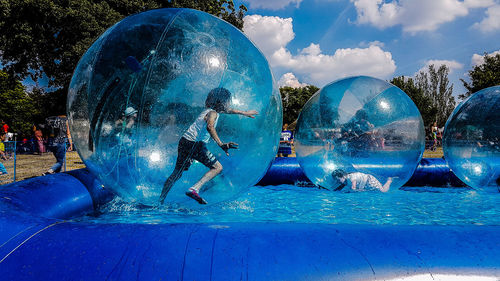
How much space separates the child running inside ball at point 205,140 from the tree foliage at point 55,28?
47.0 ft

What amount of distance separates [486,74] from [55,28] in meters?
29.4

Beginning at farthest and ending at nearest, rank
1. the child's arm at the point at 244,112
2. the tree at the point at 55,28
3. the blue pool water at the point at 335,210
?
the tree at the point at 55,28 → the blue pool water at the point at 335,210 → the child's arm at the point at 244,112

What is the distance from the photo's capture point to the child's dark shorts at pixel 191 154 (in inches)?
106

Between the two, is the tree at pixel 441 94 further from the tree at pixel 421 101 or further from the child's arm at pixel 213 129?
the child's arm at pixel 213 129

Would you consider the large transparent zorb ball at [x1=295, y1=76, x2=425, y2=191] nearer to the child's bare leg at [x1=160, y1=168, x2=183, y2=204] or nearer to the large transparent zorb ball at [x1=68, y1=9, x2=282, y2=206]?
the large transparent zorb ball at [x1=68, y1=9, x2=282, y2=206]

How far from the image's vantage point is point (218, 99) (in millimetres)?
2691

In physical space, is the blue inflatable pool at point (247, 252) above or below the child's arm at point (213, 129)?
below

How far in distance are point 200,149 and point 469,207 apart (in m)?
3.76

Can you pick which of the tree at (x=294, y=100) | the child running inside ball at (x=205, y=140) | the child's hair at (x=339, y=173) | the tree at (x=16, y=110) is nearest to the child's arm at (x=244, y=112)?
the child running inside ball at (x=205, y=140)

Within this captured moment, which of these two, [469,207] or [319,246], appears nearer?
[319,246]

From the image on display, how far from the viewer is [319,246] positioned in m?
1.71

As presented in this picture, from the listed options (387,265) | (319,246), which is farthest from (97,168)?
(387,265)

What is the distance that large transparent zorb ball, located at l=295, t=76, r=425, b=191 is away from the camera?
4102mm

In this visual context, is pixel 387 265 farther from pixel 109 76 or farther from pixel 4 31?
pixel 4 31
